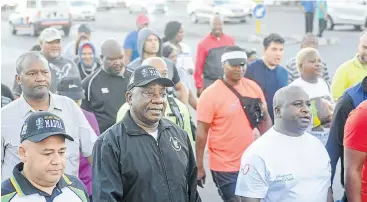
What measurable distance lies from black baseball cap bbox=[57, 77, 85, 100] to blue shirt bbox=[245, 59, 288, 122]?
2259 millimetres

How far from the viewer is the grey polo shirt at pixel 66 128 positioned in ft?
17.9

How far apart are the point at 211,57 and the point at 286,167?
5961 millimetres

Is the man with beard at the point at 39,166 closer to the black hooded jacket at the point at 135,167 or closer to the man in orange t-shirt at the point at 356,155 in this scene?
the black hooded jacket at the point at 135,167

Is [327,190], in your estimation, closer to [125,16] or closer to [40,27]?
[40,27]

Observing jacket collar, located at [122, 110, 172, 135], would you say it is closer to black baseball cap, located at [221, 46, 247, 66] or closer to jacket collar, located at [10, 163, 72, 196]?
jacket collar, located at [10, 163, 72, 196]

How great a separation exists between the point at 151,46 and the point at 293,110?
11.8 ft

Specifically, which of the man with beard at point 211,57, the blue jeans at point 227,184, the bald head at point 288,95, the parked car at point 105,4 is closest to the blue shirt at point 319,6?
the man with beard at point 211,57

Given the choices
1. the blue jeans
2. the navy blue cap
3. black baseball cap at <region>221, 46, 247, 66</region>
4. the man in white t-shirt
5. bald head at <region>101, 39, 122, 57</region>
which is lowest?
the blue jeans

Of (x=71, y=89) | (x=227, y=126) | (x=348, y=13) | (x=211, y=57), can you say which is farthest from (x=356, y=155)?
(x=348, y=13)

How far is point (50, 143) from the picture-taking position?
4152 mm

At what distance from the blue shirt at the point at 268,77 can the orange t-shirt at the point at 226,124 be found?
4.85ft

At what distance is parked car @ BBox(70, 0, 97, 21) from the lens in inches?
1495

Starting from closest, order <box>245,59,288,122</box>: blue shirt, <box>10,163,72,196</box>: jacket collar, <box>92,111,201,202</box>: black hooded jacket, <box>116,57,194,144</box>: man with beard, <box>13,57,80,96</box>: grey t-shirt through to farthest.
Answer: <box>10,163,72,196</box>: jacket collar, <box>92,111,201,202</box>: black hooded jacket, <box>116,57,194,144</box>: man with beard, <box>245,59,288,122</box>: blue shirt, <box>13,57,80,96</box>: grey t-shirt

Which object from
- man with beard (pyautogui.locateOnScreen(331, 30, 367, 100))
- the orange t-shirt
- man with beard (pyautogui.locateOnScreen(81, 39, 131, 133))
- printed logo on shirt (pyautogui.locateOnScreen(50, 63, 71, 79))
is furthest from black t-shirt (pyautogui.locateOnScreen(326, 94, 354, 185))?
printed logo on shirt (pyautogui.locateOnScreen(50, 63, 71, 79))
